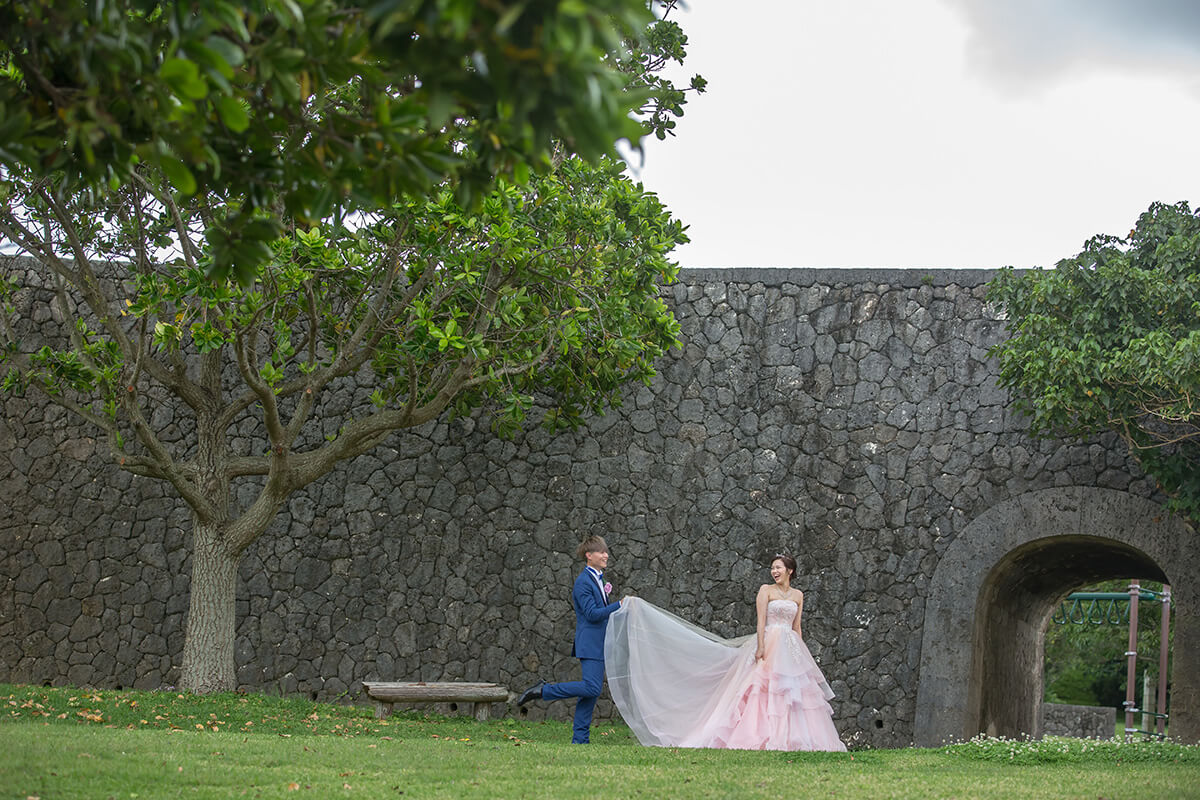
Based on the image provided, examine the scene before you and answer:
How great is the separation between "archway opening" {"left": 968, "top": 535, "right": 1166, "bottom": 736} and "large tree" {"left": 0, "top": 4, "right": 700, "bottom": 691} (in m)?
4.26

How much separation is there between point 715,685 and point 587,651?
1.21 metres

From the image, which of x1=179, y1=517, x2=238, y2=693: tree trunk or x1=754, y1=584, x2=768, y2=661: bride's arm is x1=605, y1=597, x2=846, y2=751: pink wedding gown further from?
x1=179, y1=517, x2=238, y2=693: tree trunk

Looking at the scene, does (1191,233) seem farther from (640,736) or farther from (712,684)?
(640,736)

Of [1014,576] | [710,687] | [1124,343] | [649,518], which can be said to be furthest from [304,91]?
[1014,576]

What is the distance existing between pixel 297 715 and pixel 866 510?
5.63 metres

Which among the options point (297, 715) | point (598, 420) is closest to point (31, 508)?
point (297, 715)

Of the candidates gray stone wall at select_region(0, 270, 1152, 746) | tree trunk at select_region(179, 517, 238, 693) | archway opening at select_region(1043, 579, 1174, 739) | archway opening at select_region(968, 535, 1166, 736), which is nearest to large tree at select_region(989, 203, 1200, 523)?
gray stone wall at select_region(0, 270, 1152, 746)

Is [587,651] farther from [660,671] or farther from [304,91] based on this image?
[304,91]

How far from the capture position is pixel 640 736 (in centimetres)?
954

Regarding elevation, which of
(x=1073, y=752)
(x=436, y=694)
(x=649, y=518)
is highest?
(x=649, y=518)

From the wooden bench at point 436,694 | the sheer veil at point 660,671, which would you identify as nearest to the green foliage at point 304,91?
the sheer veil at point 660,671

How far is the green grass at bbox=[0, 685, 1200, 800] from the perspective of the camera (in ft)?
20.4

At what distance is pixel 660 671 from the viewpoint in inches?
384

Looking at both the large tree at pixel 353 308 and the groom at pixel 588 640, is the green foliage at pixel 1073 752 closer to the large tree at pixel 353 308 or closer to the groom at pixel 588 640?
the groom at pixel 588 640
